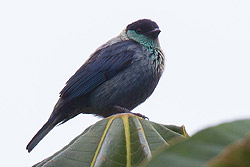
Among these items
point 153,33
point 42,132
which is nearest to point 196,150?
point 42,132

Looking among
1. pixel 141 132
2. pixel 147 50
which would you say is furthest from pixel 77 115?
pixel 141 132

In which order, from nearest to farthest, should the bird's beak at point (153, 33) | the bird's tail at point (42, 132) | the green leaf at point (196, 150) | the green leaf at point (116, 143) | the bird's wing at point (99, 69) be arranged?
the green leaf at point (196, 150) < the green leaf at point (116, 143) < the bird's tail at point (42, 132) < the bird's wing at point (99, 69) < the bird's beak at point (153, 33)

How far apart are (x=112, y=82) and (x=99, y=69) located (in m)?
0.37

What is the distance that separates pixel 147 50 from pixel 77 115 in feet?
3.92

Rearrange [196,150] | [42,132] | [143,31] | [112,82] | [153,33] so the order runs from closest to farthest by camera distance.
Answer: [196,150] → [42,132] → [112,82] → [153,33] → [143,31]

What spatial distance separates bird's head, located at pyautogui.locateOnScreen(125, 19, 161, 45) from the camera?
541 cm

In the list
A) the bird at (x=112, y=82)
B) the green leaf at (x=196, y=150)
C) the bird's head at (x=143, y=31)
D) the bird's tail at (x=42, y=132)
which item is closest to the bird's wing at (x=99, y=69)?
the bird at (x=112, y=82)

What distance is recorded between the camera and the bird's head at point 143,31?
A: 541 centimetres

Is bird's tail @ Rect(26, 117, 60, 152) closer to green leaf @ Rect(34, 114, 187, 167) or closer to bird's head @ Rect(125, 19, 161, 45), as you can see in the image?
bird's head @ Rect(125, 19, 161, 45)

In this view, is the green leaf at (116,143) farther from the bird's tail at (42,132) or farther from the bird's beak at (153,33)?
the bird's beak at (153,33)

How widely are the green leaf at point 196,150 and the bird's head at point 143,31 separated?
459 centimetres

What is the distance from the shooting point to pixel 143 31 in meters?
5.57

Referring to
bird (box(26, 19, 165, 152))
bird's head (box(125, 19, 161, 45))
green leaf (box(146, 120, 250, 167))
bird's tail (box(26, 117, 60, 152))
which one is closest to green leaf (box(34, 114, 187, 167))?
green leaf (box(146, 120, 250, 167))

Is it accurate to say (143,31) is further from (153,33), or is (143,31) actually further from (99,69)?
(99,69)
